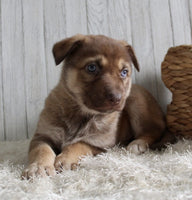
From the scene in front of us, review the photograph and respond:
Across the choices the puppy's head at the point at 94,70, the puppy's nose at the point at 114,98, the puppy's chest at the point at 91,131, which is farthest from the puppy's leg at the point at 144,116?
the puppy's nose at the point at 114,98

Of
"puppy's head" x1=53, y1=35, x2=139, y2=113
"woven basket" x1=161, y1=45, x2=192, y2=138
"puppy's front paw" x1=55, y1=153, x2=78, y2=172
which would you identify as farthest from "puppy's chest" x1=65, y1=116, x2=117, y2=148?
"woven basket" x1=161, y1=45, x2=192, y2=138

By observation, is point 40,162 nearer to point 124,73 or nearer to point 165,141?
point 124,73

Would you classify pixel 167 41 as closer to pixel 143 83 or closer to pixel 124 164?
pixel 143 83

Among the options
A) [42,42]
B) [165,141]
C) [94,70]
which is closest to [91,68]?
[94,70]

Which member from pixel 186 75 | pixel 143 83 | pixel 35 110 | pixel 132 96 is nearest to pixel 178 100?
pixel 186 75

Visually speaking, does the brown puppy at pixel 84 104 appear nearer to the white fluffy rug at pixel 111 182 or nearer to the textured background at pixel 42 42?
the white fluffy rug at pixel 111 182
